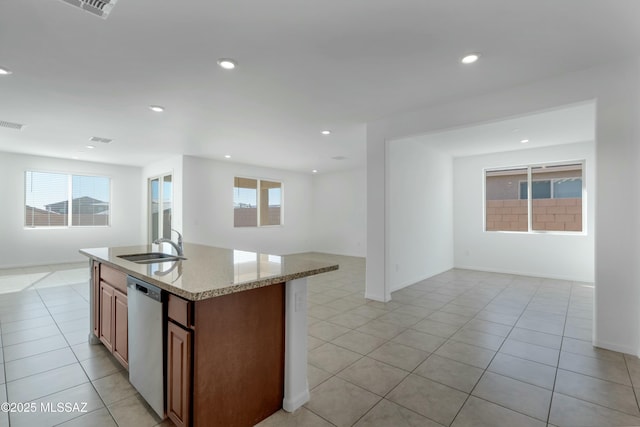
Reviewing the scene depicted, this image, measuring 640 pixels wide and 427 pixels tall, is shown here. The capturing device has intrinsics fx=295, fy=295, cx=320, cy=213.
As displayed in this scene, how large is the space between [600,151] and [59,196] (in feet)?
32.6

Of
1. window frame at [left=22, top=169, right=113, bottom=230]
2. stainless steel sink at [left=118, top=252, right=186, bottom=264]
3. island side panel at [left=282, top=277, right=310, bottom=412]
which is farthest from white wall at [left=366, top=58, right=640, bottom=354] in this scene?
window frame at [left=22, top=169, right=113, bottom=230]

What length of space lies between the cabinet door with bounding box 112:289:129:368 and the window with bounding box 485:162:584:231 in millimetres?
6708

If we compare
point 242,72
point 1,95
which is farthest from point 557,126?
point 1,95

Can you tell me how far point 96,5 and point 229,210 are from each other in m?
5.77

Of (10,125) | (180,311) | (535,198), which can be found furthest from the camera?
(535,198)

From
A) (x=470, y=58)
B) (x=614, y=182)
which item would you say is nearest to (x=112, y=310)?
(x=470, y=58)

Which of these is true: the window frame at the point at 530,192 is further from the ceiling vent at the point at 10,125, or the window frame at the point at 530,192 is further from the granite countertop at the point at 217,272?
the ceiling vent at the point at 10,125

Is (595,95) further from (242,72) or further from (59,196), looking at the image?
(59,196)

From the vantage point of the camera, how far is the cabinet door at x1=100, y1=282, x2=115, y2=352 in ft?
7.95

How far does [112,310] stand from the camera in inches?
94.0

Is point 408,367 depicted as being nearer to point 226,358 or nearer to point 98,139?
point 226,358

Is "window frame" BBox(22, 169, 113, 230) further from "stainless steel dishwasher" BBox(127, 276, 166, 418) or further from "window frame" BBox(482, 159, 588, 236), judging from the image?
"window frame" BBox(482, 159, 588, 236)

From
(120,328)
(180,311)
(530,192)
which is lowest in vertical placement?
(120,328)

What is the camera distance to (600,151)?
8.95ft
